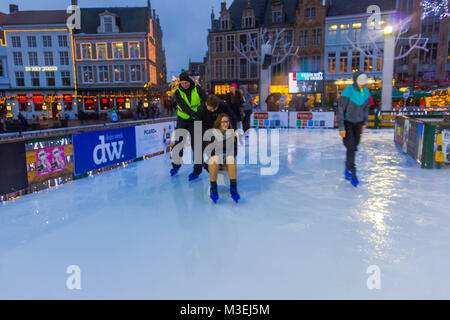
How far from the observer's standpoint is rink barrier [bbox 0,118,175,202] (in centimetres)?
537

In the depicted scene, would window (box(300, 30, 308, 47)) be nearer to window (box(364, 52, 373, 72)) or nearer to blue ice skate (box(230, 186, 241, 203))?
window (box(364, 52, 373, 72))

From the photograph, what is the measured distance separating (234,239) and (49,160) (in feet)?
13.6

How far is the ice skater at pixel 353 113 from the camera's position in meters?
5.66

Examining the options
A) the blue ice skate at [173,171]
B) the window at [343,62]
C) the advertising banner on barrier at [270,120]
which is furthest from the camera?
the window at [343,62]

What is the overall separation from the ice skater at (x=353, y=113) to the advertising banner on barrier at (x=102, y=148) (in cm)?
494

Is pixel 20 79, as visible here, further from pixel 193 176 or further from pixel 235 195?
pixel 235 195

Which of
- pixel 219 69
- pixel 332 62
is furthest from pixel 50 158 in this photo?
pixel 219 69

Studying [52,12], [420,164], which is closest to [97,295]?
[420,164]

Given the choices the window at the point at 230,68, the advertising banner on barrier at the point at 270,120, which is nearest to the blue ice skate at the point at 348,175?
the advertising banner on barrier at the point at 270,120

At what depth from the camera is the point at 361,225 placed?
3.98 m

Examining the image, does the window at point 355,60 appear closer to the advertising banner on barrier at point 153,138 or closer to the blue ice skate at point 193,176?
the advertising banner on barrier at point 153,138

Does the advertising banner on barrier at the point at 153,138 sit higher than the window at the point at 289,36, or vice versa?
the window at the point at 289,36

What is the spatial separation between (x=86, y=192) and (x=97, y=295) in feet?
11.5

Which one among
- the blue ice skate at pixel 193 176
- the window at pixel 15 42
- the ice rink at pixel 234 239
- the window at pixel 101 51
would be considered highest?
the window at pixel 15 42
